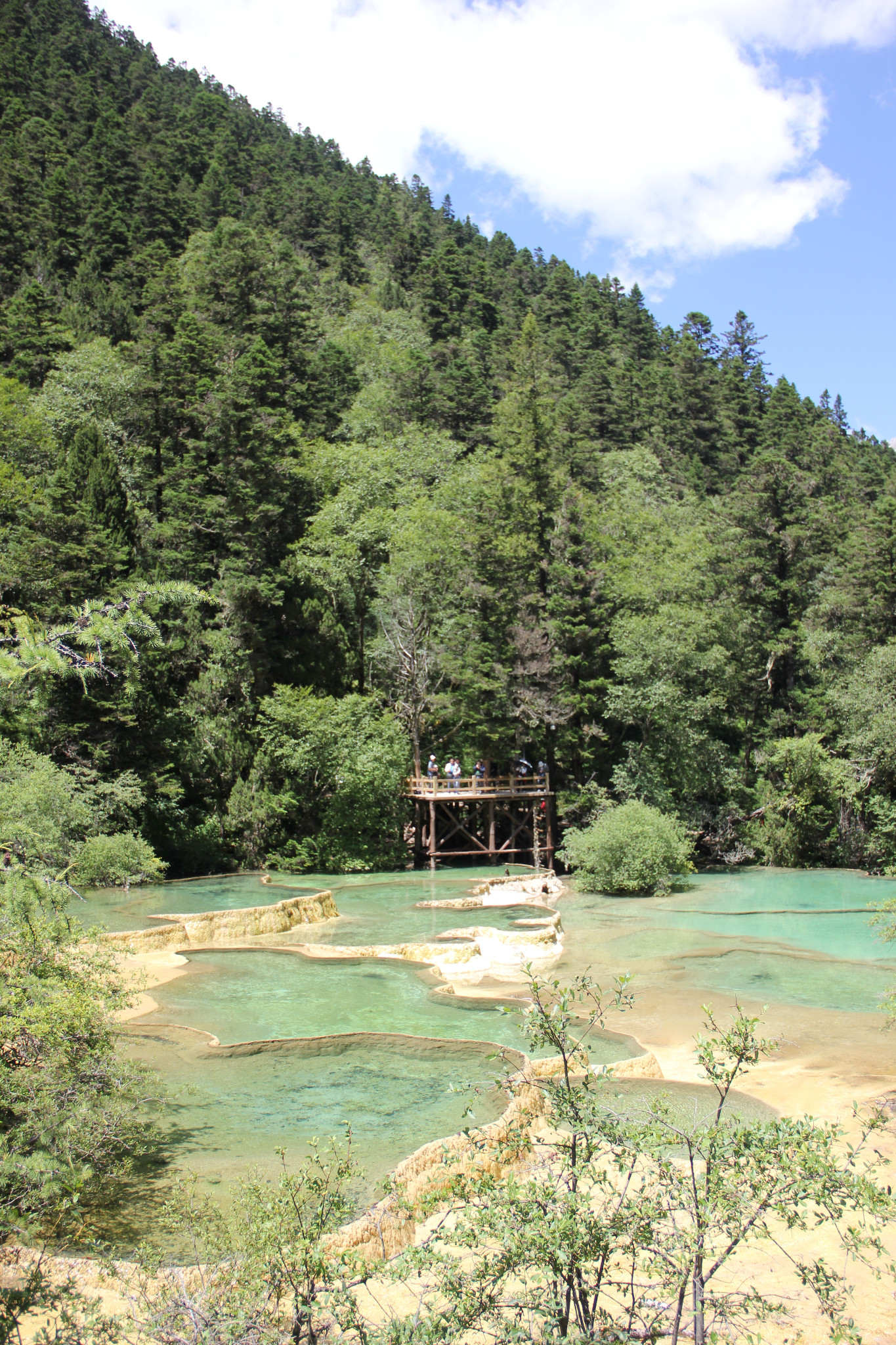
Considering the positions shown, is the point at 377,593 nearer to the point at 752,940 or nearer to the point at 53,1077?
the point at 752,940

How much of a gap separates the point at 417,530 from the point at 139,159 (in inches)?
1804

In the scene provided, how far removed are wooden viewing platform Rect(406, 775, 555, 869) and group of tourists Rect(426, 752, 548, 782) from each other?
0.13 meters

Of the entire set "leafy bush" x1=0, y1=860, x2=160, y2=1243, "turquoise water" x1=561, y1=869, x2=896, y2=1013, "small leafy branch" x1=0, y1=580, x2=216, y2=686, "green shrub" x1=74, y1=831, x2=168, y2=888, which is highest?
"small leafy branch" x1=0, y1=580, x2=216, y2=686

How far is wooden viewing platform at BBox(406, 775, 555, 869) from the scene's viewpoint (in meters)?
32.1

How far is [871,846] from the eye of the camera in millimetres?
31016

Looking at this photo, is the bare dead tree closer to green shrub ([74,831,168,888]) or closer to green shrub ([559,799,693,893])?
green shrub ([559,799,693,893])

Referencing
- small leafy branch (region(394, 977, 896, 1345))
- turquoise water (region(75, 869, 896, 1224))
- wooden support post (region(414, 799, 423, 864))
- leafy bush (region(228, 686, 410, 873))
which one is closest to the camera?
small leafy branch (region(394, 977, 896, 1345))

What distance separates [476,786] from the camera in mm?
32531

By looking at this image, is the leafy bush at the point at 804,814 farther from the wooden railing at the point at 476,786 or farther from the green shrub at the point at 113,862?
the green shrub at the point at 113,862

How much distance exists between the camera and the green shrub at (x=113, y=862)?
78.6ft

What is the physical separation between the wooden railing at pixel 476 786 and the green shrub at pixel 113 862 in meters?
9.69

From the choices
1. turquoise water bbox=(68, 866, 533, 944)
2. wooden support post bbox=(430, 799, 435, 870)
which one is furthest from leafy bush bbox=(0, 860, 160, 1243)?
wooden support post bbox=(430, 799, 435, 870)

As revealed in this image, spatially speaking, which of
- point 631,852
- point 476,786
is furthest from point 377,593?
point 631,852

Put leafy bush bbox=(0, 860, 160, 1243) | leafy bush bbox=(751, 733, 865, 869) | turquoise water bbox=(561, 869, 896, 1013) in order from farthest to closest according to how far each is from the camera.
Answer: leafy bush bbox=(751, 733, 865, 869)
turquoise water bbox=(561, 869, 896, 1013)
leafy bush bbox=(0, 860, 160, 1243)
